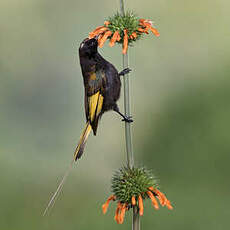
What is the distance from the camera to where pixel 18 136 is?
34.4ft

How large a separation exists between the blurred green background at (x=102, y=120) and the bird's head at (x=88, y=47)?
3831 mm

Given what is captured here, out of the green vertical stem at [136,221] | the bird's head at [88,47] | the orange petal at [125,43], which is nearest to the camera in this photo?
the green vertical stem at [136,221]

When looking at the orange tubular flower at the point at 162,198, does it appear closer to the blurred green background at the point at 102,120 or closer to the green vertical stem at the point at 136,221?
the green vertical stem at the point at 136,221

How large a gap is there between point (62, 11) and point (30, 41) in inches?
33.5

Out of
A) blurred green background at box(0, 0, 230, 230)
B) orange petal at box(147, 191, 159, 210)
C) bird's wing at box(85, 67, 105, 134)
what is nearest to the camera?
orange petal at box(147, 191, 159, 210)

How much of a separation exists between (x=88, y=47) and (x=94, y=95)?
1.65ft

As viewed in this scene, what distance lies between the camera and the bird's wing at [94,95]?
5270mm

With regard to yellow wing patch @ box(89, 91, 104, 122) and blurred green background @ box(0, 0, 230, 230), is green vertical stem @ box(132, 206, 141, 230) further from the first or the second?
blurred green background @ box(0, 0, 230, 230)

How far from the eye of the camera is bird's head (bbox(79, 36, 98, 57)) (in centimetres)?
562

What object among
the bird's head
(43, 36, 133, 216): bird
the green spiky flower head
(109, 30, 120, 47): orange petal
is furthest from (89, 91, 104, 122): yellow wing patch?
(109, 30, 120, 47): orange petal

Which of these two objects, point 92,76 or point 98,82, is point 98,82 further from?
point 92,76

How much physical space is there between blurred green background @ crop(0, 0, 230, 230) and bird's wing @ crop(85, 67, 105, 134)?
3885 mm

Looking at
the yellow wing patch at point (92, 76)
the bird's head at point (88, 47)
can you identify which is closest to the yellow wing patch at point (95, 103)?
the yellow wing patch at point (92, 76)

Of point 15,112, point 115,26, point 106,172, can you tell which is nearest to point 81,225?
point 106,172
